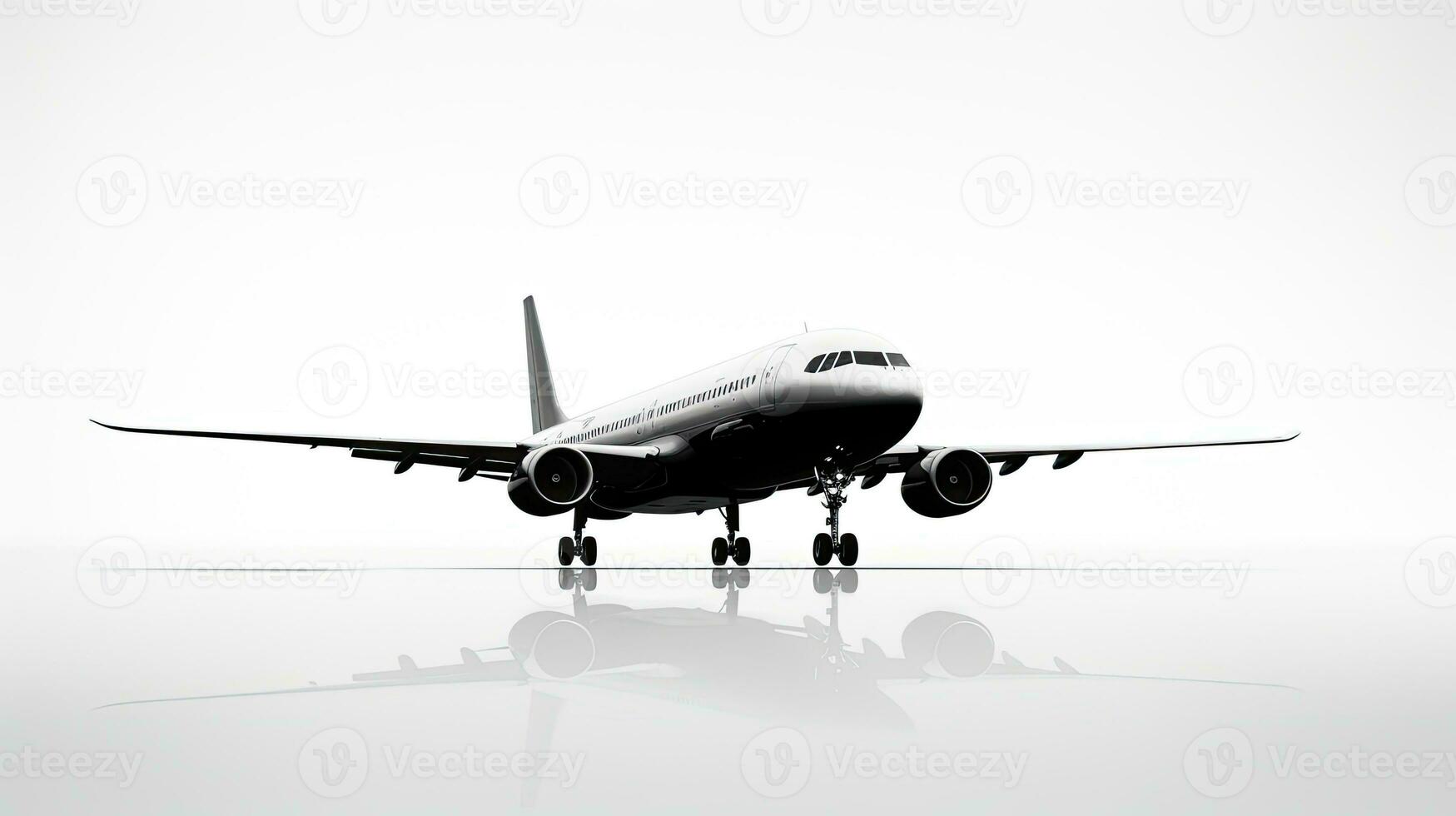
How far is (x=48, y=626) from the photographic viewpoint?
13258mm

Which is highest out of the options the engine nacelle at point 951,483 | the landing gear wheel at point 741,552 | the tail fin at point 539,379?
the tail fin at point 539,379

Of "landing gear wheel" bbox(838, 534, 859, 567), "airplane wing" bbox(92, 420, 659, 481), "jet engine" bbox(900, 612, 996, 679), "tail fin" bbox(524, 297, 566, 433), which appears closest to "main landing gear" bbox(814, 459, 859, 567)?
"landing gear wheel" bbox(838, 534, 859, 567)

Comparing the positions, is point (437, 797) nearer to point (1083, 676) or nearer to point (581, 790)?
point (581, 790)

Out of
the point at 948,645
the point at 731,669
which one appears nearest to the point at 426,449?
the point at 948,645

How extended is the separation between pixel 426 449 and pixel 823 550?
10.1 m

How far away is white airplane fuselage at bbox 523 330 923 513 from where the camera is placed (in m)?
Result: 20.3

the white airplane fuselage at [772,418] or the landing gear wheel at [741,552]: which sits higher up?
the white airplane fuselage at [772,418]

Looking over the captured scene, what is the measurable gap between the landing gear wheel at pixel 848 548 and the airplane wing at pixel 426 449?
17.7 feet

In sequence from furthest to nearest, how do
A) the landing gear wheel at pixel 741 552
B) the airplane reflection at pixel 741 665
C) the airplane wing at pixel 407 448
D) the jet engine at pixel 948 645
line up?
the landing gear wheel at pixel 741 552, the airplane wing at pixel 407 448, the jet engine at pixel 948 645, the airplane reflection at pixel 741 665

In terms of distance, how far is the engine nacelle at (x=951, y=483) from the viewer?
73.3ft

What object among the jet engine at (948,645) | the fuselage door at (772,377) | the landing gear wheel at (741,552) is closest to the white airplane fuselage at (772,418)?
the fuselage door at (772,377)

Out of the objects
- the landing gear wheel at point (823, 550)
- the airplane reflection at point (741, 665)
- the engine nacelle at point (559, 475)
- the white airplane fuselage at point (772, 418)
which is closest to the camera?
the airplane reflection at point (741, 665)

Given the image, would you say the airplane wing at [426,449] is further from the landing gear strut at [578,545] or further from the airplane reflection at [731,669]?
the airplane reflection at [731,669]

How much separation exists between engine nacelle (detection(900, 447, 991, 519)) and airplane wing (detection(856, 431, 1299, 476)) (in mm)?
1256
